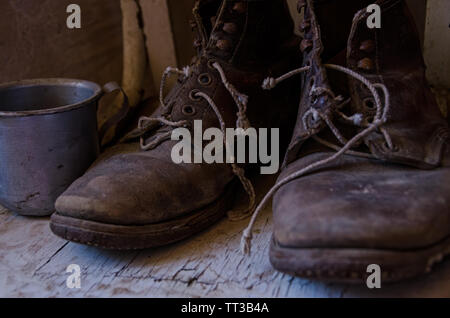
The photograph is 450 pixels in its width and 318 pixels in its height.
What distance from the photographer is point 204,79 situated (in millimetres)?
1072

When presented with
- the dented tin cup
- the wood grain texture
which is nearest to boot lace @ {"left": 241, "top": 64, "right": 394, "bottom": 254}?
the dented tin cup

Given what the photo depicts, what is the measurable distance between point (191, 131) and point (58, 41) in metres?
0.62

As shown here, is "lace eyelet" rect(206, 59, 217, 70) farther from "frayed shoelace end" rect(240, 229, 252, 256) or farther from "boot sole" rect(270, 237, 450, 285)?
"boot sole" rect(270, 237, 450, 285)

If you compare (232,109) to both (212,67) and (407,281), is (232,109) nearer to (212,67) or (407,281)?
(212,67)

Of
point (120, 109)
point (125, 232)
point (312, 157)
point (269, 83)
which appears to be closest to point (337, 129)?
point (312, 157)

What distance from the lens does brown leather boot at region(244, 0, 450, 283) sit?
0.72 metres

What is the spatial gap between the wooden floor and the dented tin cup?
8 cm

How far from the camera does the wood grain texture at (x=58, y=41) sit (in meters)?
1.32

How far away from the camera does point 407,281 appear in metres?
0.79

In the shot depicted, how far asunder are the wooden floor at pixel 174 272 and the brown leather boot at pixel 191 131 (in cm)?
4

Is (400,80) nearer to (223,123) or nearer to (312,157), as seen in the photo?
(312,157)

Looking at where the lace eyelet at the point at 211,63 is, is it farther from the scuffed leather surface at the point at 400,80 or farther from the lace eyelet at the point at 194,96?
the scuffed leather surface at the point at 400,80

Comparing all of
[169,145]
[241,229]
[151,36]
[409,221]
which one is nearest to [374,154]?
[409,221]

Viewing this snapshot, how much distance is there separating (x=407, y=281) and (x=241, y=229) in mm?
330
